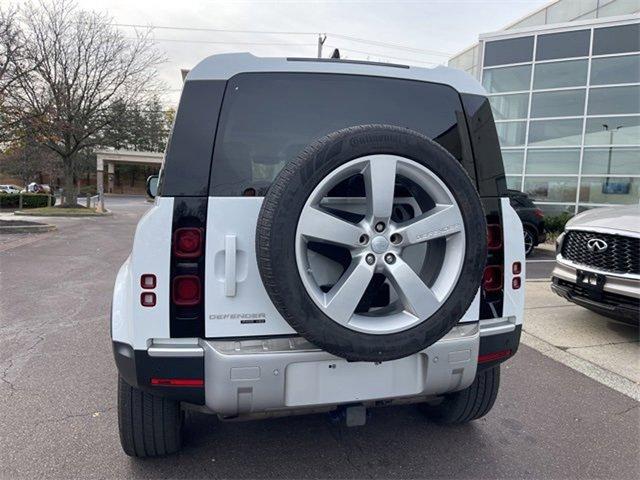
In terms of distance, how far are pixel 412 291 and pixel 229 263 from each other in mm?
825

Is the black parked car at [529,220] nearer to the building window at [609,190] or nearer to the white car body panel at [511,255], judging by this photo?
the building window at [609,190]

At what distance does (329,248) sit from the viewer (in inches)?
83.7

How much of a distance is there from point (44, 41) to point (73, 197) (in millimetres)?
7688

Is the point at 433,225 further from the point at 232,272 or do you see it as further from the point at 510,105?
the point at 510,105

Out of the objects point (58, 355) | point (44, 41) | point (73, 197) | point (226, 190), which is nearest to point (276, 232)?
point (226, 190)

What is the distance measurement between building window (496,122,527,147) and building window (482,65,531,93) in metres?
1.13

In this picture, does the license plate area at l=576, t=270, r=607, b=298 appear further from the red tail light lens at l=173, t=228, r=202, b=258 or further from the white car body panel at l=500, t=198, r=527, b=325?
the red tail light lens at l=173, t=228, r=202, b=258

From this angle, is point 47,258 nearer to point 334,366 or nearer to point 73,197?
point 334,366

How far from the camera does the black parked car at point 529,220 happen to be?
10641 mm

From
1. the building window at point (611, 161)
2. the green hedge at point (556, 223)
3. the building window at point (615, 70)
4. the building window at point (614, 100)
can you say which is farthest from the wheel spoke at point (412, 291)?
the building window at point (615, 70)

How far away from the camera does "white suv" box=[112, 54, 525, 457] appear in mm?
1906

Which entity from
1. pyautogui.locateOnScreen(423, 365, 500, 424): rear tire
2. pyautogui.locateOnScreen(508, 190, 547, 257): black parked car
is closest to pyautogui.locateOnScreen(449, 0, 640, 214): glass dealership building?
pyautogui.locateOnScreen(508, 190, 547, 257): black parked car

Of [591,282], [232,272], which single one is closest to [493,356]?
[232,272]

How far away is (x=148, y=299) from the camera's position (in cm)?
200
